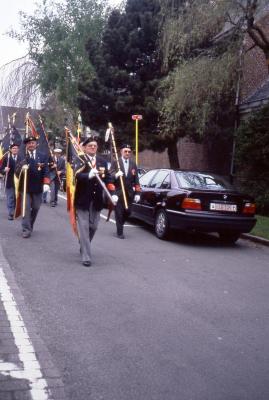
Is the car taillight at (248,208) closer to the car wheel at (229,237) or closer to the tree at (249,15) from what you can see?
the car wheel at (229,237)

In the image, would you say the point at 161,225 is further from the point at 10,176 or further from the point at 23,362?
the point at 23,362

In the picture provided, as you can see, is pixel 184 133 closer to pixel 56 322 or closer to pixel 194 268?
pixel 194 268

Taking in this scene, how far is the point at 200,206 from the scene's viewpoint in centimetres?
966

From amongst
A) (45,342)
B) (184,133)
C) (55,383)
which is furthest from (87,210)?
(184,133)

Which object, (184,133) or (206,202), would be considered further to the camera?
(184,133)

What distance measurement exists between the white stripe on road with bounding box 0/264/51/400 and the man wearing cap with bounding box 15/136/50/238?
181 inches

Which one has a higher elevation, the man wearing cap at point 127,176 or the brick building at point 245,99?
the brick building at point 245,99

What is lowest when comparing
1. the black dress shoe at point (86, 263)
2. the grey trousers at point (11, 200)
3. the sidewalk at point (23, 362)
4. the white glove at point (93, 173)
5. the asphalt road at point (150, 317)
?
the asphalt road at point (150, 317)

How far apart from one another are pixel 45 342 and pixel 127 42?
1987cm

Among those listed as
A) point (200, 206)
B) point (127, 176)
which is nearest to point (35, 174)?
point (127, 176)

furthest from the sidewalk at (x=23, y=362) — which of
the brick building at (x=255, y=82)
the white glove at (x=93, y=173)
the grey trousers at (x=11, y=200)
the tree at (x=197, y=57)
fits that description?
the brick building at (x=255, y=82)

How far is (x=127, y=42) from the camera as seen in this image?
22.7m

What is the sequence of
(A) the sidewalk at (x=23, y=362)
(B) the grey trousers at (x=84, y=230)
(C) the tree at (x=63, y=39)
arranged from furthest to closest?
(C) the tree at (x=63, y=39)
(B) the grey trousers at (x=84, y=230)
(A) the sidewalk at (x=23, y=362)

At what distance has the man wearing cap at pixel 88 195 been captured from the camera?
764 cm
